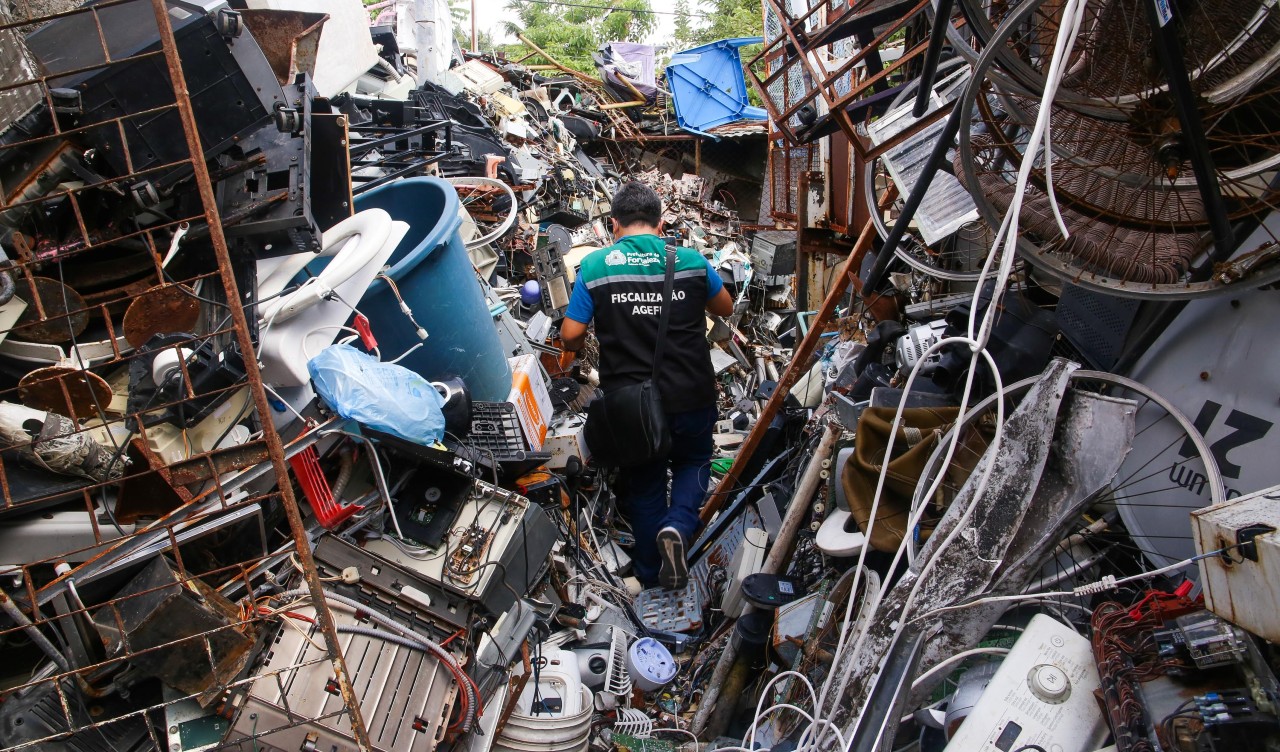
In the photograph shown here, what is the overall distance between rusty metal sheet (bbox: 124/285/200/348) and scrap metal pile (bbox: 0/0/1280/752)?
0.4 inches

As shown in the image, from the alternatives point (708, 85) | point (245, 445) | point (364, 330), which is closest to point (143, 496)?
point (245, 445)

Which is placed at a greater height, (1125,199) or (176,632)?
(1125,199)

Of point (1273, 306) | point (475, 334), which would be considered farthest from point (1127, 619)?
point (475, 334)

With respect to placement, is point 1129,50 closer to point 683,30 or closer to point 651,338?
point 651,338

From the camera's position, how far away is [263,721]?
6.48 ft

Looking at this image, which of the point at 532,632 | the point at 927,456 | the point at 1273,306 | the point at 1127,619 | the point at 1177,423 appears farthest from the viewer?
the point at 532,632

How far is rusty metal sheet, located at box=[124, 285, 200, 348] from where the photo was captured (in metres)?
2.30

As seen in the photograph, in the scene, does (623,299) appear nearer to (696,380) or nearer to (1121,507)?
(696,380)

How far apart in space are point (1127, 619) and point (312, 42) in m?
3.41

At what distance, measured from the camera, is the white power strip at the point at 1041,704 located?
1828 millimetres

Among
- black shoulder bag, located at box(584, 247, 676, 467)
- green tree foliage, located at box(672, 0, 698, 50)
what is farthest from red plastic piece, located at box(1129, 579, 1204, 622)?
green tree foliage, located at box(672, 0, 698, 50)

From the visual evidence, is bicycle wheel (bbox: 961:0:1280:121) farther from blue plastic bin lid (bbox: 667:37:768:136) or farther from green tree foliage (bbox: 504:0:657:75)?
green tree foliage (bbox: 504:0:657:75)

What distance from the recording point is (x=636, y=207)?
3.69m

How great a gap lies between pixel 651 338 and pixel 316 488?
171 centimetres
